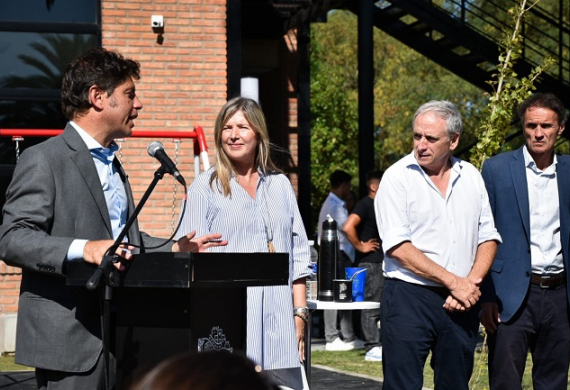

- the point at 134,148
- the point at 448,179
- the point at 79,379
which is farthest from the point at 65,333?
the point at 134,148

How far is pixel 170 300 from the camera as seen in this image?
364cm

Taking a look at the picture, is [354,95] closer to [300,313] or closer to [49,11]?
[49,11]

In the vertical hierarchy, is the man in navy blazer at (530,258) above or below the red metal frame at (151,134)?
below

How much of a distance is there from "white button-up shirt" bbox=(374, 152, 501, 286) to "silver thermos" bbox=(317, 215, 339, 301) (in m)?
1.50

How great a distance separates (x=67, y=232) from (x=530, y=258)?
2.89 metres

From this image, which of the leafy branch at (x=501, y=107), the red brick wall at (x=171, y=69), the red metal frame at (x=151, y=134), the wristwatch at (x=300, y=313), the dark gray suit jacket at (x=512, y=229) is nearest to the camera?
the wristwatch at (x=300, y=313)

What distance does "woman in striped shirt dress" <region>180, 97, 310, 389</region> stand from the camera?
4918 mm

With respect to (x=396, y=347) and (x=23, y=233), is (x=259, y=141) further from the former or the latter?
(x=23, y=233)

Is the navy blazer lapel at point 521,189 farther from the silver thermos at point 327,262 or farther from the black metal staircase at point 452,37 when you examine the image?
the black metal staircase at point 452,37

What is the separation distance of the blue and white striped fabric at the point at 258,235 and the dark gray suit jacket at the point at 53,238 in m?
Result: 1.14

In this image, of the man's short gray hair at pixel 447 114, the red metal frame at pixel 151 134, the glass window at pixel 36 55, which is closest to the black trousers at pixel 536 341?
the man's short gray hair at pixel 447 114

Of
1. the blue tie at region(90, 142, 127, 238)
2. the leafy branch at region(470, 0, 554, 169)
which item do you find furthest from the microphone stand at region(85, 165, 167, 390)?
the leafy branch at region(470, 0, 554, 169)

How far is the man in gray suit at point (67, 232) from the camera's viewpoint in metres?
3.62

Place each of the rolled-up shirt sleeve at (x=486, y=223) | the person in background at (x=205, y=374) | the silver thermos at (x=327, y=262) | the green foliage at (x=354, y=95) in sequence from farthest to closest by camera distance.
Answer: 1. the green foliage at (x=354, y=95)
2. the silver thermos at (x=327, y=262)
3. the rolled-up shirt sleeve at (x=486, y=223)
4. the person in background at (x=205, y=374)
